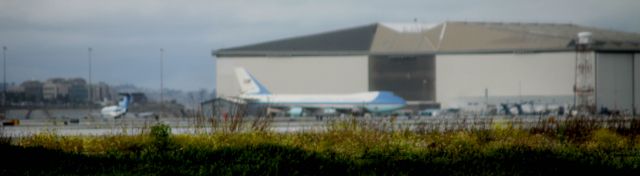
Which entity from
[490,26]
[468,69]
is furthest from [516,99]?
[490,26]

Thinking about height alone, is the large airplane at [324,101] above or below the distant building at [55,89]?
below

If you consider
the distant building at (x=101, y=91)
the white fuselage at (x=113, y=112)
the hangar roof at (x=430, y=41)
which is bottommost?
the white fuselage at (x=113, y=112)

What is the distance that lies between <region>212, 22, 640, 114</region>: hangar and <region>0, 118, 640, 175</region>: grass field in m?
68.5

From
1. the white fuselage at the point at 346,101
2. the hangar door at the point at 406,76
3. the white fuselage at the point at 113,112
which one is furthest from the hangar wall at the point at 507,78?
the white fuselage at the point at 113,112

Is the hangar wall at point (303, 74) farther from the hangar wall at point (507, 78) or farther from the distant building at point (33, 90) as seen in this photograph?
the distant building at point (33, 90)

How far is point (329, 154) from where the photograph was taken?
658 inches

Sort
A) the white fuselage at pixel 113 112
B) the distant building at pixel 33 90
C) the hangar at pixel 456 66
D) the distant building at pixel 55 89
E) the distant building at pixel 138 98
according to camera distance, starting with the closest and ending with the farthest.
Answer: the white fuselage at pixel 113 112 < the hangar at pixel 456 66 < the distant building at pixel 138 98 < the distant building at pixel 33 90 < the distant building at pixel 55 89

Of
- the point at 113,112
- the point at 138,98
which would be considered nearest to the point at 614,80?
the point at 113,112

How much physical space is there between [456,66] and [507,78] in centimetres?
565

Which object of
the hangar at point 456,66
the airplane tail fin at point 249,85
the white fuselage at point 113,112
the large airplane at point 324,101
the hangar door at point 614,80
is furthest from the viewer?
the hangar door at point 614,80

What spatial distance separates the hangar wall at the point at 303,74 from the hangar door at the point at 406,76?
136cm

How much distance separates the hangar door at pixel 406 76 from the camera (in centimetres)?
9325

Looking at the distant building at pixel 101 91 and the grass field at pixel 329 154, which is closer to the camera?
the grass field at pixel 329 154

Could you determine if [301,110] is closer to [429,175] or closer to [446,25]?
[446,25]
